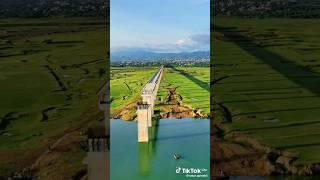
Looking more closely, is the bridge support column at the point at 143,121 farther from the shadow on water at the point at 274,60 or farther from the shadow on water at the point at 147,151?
the shadow on water at the point at 274,60

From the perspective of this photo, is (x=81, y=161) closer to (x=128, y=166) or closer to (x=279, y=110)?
(x=128, y=166)

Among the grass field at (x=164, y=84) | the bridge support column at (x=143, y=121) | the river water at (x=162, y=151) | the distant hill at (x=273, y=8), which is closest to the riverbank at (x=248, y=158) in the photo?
the river water at (x=162, y=151)

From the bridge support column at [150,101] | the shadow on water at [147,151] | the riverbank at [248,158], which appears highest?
the bridge support column at [150,101]

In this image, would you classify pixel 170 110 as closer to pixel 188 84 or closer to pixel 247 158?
pixel 188 84

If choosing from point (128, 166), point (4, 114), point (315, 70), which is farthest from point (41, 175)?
point (315, 70)

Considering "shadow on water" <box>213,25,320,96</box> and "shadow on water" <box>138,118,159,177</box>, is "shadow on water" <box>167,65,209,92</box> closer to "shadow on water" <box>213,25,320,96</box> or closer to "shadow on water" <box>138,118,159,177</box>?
"shadow on water" <box>138,118,159,177</box>

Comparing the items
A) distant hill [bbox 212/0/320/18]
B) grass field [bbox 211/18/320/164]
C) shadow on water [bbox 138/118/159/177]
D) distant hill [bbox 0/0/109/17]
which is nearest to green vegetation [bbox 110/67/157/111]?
shadow on water [bbox 138/118/159/177]
